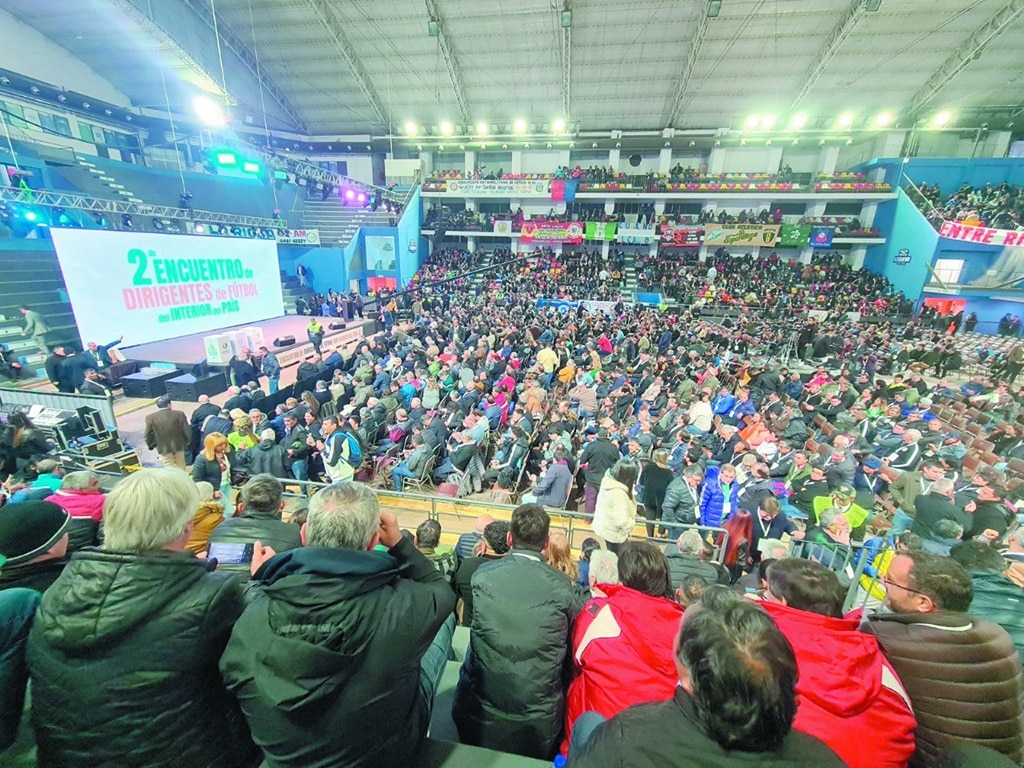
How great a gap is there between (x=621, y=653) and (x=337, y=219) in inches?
1124

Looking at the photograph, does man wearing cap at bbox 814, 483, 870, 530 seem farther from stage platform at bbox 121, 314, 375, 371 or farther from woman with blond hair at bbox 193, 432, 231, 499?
stage platform at bbox 121, 314, 375, 371

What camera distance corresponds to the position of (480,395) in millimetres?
8055

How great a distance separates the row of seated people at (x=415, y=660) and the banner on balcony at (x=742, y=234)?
82.9 ft

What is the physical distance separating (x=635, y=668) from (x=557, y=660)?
12.6 inches

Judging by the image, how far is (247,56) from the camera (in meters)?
21.2

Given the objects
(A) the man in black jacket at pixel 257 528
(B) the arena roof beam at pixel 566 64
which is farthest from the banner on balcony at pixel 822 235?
(A) the man in black jacket at pixel 257 528

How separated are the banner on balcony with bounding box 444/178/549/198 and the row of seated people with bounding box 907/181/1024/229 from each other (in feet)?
60.0

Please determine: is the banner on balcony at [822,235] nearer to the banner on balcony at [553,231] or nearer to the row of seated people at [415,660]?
the banner on balcony at [553,231]

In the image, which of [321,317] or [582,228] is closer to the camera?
[321,317]

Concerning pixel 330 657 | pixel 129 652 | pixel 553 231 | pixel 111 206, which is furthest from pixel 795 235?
pixel 111 206

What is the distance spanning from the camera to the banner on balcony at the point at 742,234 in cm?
2255

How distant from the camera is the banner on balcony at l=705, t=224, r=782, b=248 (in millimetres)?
22547

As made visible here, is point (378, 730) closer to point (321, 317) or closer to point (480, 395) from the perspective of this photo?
point (480, 395)

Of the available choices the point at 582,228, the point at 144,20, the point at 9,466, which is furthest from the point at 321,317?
the point at 9,466
